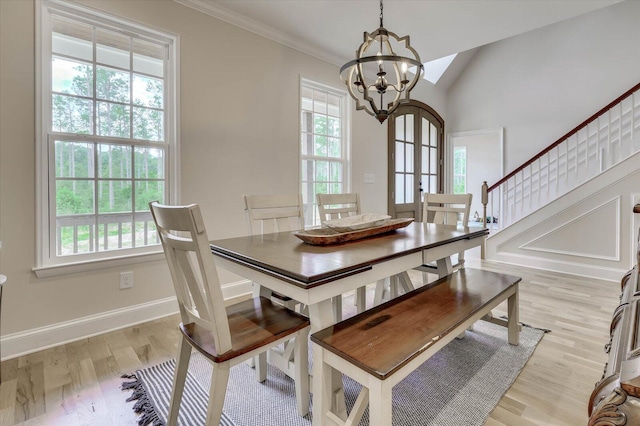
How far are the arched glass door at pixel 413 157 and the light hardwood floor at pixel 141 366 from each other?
255 cm

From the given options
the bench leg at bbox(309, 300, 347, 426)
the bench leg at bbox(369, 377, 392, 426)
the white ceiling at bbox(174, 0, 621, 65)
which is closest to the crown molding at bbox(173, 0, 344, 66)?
the white ceiling at bbox(174, 0, 621, 65)

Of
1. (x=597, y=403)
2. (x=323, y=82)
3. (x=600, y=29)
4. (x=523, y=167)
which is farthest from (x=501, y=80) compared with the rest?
(x=597, y=403)

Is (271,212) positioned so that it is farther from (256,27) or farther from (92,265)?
(256,27)

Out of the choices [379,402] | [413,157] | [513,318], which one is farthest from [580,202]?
[379,402]

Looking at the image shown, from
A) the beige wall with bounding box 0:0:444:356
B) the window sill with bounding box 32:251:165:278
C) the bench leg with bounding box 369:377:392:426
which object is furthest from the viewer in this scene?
the window sill with bounding box 32:251:165:278

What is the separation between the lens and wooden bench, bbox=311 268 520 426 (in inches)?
40.9

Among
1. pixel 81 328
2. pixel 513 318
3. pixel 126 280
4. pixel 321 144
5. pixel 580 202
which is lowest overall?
pixel 81 328

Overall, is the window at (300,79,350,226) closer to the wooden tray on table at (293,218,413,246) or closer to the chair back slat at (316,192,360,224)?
the chair back slat at (316,192,360,224)

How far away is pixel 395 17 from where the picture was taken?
300 cm

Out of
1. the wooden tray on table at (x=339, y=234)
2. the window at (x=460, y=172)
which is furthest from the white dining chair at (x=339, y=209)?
the window at (x=460, y=172)

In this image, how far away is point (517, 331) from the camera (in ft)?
6.89

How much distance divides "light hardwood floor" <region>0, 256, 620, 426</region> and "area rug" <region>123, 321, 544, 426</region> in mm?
76

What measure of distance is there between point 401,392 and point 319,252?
2.91 ft

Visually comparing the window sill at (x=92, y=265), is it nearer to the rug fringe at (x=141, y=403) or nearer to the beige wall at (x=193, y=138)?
the beige wall at (x=193, y=138)
